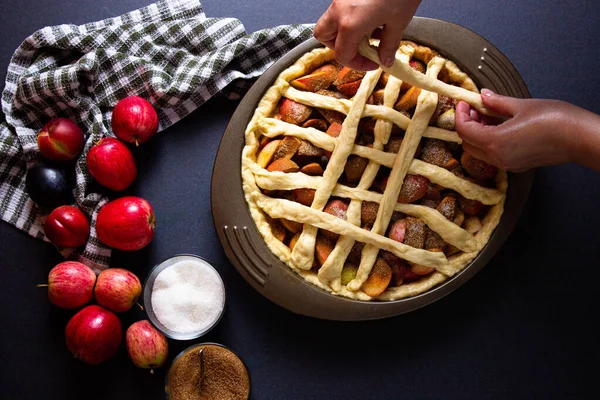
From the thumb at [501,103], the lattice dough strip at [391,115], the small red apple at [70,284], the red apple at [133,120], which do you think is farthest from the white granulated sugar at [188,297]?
the thumb at [501,103]

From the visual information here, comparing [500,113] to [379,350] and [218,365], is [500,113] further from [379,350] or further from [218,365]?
[218,365]

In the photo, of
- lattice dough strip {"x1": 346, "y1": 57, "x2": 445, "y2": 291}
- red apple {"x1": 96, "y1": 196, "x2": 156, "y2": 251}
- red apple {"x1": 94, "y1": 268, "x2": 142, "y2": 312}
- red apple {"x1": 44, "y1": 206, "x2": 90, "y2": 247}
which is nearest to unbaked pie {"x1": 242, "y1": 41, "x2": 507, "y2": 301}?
lattice dough strip {"x1": 346, "y1": 57, "x2": 445, "y2": 291}

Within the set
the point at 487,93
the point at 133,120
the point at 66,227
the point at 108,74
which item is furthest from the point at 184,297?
the point at 487,93

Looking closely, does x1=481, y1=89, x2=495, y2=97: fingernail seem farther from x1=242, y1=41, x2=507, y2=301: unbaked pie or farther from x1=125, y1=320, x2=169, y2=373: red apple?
x1=125, y1=320, x2=169, y2=373: red apple

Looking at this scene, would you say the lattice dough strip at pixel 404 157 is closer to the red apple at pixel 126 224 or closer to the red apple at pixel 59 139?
the red apple at pixel 126 224

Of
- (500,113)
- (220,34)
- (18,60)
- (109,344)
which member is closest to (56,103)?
(18,60)
